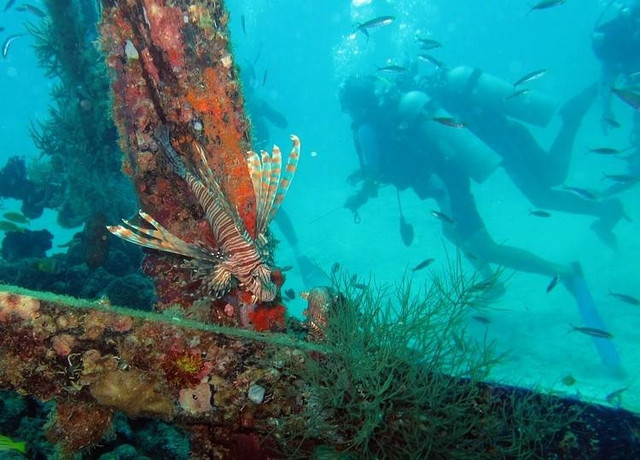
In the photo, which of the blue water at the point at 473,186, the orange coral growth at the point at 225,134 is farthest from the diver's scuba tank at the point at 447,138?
the orange coral growth at the point at 225,134

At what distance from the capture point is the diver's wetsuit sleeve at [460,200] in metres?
11.8

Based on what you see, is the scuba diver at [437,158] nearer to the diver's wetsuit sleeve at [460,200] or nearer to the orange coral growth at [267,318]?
the diver's wetsuit sleeve at [460,200]

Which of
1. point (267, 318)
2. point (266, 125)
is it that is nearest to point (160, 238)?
point (267, 318)

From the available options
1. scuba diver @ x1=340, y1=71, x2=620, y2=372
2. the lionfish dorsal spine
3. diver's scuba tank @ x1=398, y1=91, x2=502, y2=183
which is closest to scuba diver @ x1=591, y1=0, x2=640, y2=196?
scuba diver @ x1=340, y1=71, x2=620, y2=372

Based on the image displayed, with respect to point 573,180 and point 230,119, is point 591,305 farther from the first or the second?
point 573,180

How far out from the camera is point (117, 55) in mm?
3320

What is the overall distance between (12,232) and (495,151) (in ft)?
41.7

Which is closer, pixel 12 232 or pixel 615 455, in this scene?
pixel 615 455

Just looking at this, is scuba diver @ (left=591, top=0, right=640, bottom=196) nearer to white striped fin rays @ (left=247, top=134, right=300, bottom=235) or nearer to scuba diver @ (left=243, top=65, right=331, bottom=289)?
scuba diver @ (left=243, top=65, right=331, bottom=289)

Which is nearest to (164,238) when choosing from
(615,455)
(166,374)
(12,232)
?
(166,374)

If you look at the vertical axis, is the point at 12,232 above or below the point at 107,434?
above

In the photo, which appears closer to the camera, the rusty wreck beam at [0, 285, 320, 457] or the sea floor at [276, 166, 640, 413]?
the rusty wreck beam at [0, 285, 320, 457]

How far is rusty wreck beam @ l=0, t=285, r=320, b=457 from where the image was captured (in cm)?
188

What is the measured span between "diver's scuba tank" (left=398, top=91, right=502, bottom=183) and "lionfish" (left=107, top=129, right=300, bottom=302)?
32.9 feet
